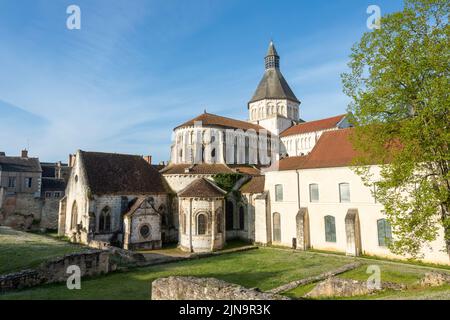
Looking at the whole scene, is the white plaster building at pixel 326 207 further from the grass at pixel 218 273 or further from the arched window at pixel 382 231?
the grass at pixel 218 273

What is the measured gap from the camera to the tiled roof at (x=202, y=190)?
28.6 metres

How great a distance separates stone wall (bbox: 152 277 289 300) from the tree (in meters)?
7.23

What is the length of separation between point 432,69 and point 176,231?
27.7 meters

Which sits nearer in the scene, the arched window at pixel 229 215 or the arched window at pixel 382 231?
the arched window at pixel 382 231

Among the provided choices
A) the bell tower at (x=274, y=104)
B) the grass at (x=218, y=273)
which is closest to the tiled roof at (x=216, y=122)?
the bell tower at (x=274, y=104)

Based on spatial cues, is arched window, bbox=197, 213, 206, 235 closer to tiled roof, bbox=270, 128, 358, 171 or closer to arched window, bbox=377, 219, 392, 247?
tiled roof, bbox=270, 128, 358, 171

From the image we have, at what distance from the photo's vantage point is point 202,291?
33.6ft

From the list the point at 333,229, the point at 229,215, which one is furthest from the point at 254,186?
the point at 333,229

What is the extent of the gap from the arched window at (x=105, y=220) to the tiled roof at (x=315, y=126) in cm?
3616

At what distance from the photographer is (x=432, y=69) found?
1302 centimetres

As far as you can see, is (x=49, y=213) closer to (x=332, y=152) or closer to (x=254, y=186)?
(x=254, y=186)

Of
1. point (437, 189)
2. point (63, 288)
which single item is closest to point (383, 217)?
point (437, 189)

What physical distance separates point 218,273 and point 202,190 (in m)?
11.2

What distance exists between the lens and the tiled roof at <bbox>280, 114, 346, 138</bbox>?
165ft
